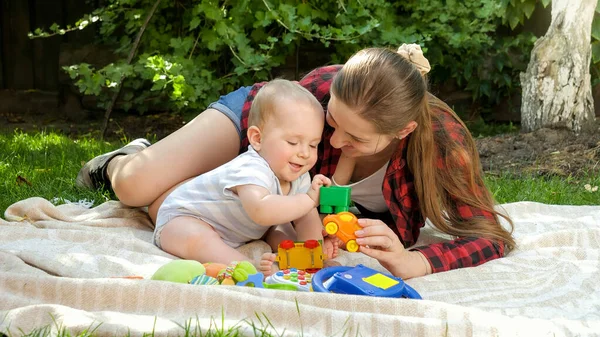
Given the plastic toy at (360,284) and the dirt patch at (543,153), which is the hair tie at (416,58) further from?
the dirt patch at (543,153)

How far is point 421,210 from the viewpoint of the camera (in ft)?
9.29

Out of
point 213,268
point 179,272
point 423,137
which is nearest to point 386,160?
point 423,137

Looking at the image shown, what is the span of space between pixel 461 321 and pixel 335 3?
14.1ft

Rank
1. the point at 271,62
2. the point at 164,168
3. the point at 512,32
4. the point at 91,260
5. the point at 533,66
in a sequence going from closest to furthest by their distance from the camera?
the point at 91,260, the point at 164,168, the point at 533,66, the point at 271,62, the point at 512,32

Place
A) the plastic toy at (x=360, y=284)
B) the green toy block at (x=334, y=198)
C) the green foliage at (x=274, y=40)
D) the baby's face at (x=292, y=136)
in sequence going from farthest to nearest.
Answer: the green foliage at (x=274, y=40)
the baby's face at (x=292, y=136)
the green toy block at (x=334, y=198)
the plastic toy at (x=360, y=284)

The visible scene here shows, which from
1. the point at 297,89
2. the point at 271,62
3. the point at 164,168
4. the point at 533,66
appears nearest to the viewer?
the point at 297,89

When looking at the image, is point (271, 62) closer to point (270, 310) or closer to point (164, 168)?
point (164, 168)

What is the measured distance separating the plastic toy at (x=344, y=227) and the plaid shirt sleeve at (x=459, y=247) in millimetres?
373

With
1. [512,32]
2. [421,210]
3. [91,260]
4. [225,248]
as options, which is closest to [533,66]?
[512,32]

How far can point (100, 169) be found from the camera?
11.8 feet

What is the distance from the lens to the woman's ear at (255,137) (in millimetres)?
2666

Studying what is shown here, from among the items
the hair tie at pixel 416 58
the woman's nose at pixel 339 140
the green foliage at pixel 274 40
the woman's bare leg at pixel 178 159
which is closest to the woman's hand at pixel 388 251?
the woman's nose at pixel 339 140

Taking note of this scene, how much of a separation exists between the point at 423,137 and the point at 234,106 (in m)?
0.87

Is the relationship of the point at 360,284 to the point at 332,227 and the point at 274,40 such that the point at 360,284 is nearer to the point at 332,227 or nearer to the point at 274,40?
the point at 332,227
